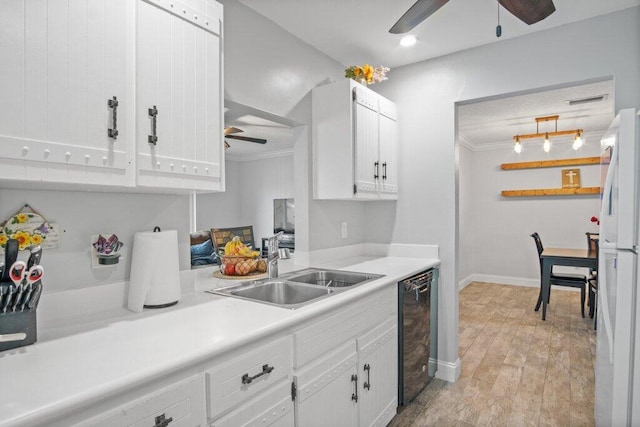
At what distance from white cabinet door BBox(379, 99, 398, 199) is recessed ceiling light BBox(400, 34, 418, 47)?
1.39 ft

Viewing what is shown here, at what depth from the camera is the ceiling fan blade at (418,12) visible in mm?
1628

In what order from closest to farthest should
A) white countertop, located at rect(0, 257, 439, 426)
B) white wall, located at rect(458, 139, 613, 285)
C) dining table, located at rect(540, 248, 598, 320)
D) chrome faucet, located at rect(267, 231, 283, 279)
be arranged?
white countertop, located at rect(0, 257, 439, 426), chrome faucet, located at rect(267, 231, 283, 279), dining table, located at rect(540, 248, 598, 320), white wall, located at rect(458, 139, 613, 285)

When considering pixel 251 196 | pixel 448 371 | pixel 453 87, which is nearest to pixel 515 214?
pixel 453 87

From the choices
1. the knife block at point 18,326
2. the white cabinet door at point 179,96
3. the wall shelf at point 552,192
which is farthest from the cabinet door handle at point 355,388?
the wall shelf at point 552,192

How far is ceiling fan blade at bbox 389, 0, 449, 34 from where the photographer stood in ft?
5.34

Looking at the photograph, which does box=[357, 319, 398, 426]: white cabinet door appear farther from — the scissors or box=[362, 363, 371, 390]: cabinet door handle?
the scissors

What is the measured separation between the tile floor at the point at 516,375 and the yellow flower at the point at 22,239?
212 cm

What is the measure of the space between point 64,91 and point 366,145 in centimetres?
191

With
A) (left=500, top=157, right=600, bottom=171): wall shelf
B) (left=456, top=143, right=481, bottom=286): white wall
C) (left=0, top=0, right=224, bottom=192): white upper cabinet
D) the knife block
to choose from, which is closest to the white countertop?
the knife block

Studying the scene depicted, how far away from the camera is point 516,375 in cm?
285

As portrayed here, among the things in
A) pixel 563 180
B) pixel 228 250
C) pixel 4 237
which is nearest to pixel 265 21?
pixel 228 250

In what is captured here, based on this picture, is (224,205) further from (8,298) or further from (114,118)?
(8,298)

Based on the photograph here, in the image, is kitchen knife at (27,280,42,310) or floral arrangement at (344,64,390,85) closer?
kitchen knife at (27,280,42,310)

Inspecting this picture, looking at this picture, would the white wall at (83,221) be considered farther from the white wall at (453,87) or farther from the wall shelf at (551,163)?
the wall shelf at (551,163)
